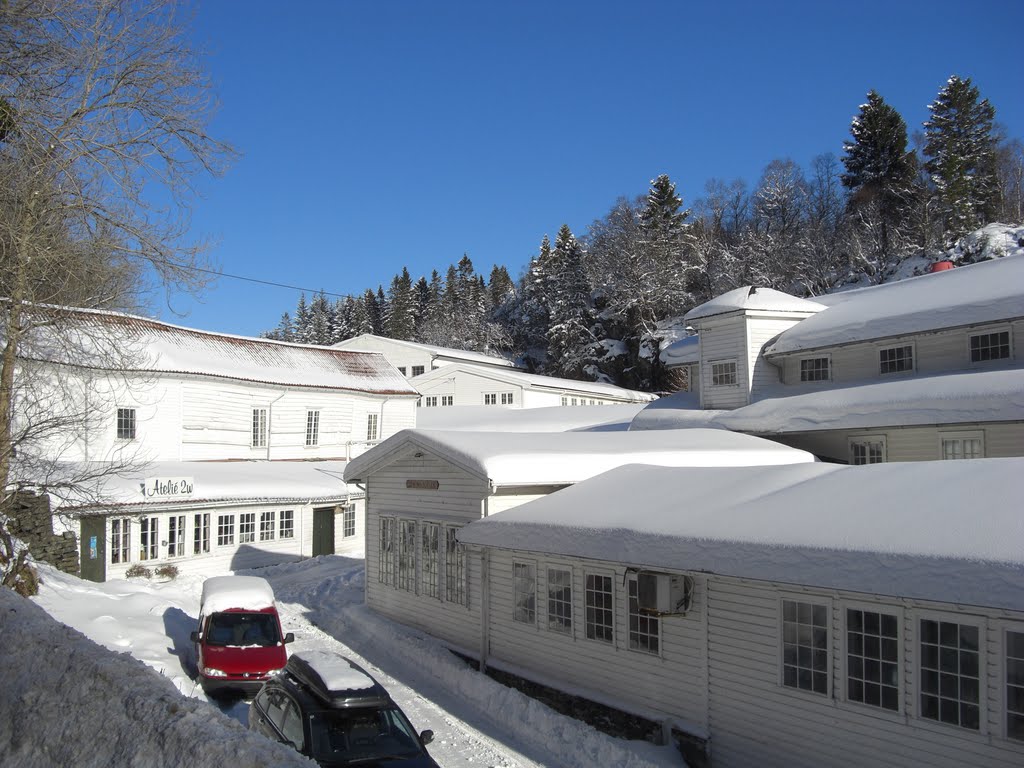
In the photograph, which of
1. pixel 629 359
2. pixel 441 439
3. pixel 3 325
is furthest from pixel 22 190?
pixel 629 359

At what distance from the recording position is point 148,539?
25375 mm

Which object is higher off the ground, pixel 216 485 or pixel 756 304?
pixel 756 304

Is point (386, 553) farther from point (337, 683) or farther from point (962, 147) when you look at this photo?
point (962, 147)

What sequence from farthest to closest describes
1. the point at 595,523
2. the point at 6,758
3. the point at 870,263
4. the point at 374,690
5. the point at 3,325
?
1. the point at 870,263
2. the point at 3,325
3. the point at 595,523
4. the point at 374,690
5. the point at 6,758

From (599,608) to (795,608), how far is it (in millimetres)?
3810

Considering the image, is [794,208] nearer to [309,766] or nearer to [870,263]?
[870,263]

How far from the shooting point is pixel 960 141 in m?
57.0

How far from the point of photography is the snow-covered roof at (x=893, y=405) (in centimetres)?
1884

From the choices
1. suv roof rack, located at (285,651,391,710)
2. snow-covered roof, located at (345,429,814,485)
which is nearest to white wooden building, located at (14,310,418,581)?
snow-covered roof, located at (345,429,814,485)

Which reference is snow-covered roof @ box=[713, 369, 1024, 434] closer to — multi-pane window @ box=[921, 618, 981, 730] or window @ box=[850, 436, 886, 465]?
window @ box=[850, 436, 886, 465]

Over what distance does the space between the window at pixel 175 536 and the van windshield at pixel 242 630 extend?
1314 centimetres

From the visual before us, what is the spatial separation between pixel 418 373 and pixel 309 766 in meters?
60.5

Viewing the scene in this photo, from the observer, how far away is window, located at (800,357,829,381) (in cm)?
2557

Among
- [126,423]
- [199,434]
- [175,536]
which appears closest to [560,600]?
[175,536]
